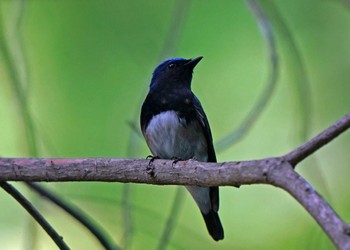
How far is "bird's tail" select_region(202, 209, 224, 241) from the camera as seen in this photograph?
392 centimetres

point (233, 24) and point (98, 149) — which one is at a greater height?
point (233, 24)

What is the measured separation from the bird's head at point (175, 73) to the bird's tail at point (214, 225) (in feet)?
2.37

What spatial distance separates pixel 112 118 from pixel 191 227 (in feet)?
Result: 2.62

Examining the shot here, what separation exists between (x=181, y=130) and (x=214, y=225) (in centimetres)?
56

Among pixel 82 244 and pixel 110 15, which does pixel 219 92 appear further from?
pixel 82 244

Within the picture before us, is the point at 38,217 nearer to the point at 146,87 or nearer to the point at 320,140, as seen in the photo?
the point at 320,140

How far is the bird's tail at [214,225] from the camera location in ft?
12.9

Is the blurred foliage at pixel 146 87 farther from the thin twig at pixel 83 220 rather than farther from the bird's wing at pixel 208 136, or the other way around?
the thin twig at pixel 83 220

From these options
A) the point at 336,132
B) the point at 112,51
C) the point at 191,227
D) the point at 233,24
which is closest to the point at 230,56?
the point at 233,24

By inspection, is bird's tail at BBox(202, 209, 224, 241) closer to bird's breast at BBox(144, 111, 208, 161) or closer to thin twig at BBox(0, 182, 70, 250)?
bird's breast at BBox(144, 111, 208, 161)

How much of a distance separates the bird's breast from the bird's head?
0.37 metres

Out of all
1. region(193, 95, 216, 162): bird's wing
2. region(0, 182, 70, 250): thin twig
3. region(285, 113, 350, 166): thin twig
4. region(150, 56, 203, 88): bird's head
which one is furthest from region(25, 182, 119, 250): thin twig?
region(150, 56, 203, 88): bird's head

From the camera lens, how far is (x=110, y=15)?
4.73 metres

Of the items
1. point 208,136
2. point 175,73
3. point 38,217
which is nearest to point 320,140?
point 38,217
